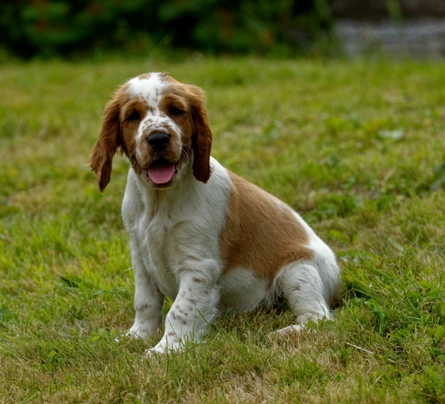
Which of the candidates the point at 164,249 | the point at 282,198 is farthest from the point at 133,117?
the point at 282,198

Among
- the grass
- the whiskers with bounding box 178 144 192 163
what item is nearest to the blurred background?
the grass

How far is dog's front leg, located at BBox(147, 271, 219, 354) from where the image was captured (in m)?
4.16

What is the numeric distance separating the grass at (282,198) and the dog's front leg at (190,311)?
4.4 inches

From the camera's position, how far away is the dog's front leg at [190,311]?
4156 mm

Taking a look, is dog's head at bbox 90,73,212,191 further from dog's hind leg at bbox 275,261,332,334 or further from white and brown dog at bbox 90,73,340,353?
dog's hind leg at bbox 275,261,332,334

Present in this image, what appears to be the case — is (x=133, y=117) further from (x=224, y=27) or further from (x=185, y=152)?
(x=224, y=27)

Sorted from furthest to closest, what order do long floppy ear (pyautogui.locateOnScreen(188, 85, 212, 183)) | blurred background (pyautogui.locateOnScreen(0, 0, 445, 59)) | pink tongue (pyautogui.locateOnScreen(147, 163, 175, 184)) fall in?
blurred background (pyautogui.locateOnScreen(0, 0, 445, 59)) < long floppy ear (pyautogui.locateOnScreen(188, 85, 212, 183)) < pink tongue (pyautogui.locateOnScreen(147, 163, 175, 184))

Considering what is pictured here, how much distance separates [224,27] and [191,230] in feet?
27.7

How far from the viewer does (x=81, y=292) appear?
5.00m

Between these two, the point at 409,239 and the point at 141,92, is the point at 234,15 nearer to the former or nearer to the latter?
the point at 409,239

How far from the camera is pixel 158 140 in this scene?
400 centimetres

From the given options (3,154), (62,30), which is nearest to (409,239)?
(3,154)

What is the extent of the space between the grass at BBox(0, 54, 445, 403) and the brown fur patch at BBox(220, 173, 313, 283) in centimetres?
31

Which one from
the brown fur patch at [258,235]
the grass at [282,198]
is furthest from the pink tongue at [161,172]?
the grass at [282,198]
